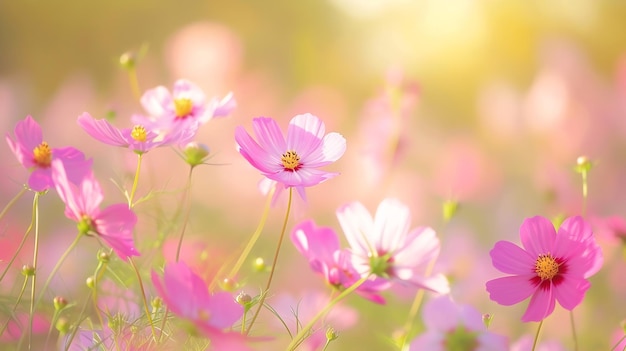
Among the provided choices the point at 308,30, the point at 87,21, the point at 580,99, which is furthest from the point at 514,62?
the point at 87,21

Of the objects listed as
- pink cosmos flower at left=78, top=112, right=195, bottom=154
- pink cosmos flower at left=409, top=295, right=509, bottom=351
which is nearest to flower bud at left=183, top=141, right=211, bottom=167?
pink cosmos flower at left=78, top=112, right=195, bottom=154

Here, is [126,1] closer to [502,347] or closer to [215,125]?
[215,125]

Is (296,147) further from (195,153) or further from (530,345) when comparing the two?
(530,345)

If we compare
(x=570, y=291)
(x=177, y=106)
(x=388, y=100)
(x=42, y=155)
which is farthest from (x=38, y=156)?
(x=388, y=100)

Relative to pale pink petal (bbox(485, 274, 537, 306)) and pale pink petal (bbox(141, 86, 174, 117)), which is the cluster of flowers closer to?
pale pink petal (bbox(485, 274, 537, 306))

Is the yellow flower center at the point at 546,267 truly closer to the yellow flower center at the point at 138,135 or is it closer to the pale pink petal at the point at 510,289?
the pale pink petal at the point at 510,289

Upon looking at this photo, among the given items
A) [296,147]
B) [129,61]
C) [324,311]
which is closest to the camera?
[324,311]

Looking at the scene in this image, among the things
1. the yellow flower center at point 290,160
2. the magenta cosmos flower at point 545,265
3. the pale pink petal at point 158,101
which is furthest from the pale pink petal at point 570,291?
the pale pink petal at point 158,101
